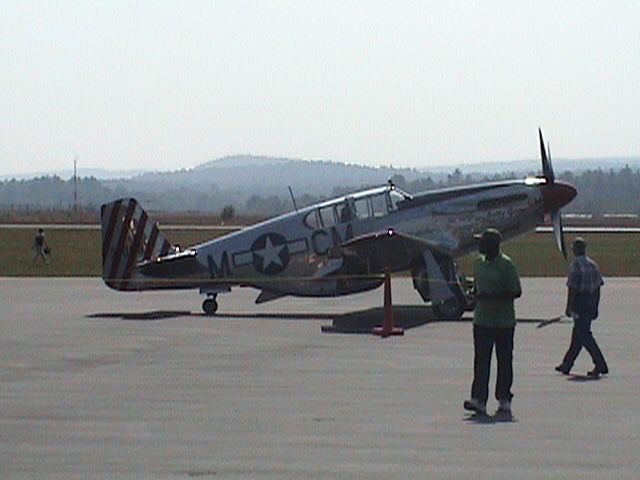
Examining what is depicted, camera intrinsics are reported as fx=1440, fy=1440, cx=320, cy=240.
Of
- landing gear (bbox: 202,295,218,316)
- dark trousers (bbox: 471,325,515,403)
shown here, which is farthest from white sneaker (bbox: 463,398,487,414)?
landing gear (bbox: 202,295,218,316)

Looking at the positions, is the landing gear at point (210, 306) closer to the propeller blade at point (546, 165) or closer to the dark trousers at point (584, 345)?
the propeller blade at point (546, 165)

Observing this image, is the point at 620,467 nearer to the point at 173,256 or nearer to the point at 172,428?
the point at 172,428

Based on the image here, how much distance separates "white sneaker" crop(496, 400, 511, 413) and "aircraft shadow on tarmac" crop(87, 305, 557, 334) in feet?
30.7

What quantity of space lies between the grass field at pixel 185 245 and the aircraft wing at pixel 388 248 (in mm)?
16630

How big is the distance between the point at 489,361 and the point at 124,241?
48.0 ft

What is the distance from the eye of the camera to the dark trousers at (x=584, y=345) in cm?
1596

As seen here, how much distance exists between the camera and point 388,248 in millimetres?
25047

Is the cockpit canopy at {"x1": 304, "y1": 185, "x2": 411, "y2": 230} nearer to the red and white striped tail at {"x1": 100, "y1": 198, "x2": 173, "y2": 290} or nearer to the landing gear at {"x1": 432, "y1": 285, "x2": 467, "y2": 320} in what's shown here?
the landing gear at {"x1": 432, "y1": 285, "x2": 467, "y2": 320}

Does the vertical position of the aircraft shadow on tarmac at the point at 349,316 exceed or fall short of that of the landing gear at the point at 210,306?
it falls short

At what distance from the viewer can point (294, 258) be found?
26.1m

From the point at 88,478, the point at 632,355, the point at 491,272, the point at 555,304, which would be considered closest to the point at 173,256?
the point at 555,304

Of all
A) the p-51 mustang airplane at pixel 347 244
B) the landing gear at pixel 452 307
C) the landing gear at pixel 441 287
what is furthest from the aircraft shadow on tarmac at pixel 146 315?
the landing gear at pixel 452 307

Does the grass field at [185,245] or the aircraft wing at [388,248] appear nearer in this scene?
the aircraft wing at [388,248]

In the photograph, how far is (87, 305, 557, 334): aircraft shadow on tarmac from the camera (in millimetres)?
23328
